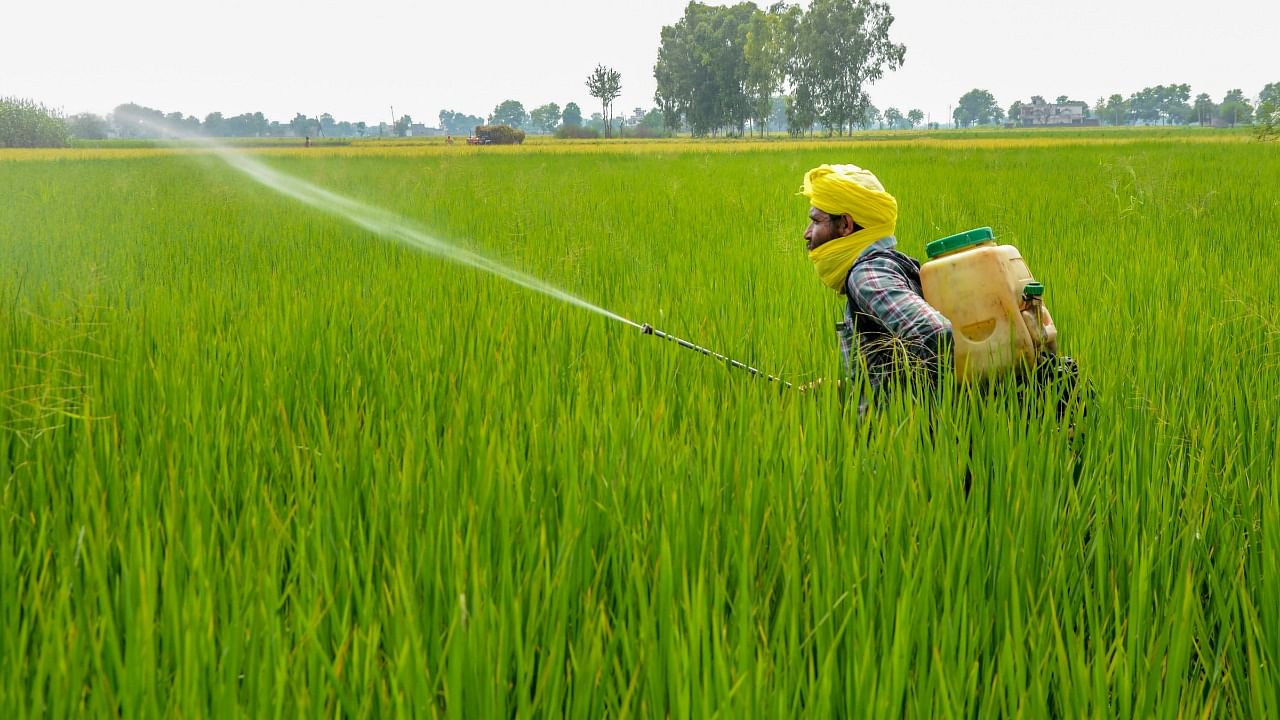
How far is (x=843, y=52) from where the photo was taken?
68.1 m

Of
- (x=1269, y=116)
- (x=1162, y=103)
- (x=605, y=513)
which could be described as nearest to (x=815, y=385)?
(x=605, y=513)

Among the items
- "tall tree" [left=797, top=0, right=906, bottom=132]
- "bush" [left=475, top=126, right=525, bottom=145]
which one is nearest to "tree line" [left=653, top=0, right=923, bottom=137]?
"tall tree" [left=797, top=0, right=906, bottom=132]

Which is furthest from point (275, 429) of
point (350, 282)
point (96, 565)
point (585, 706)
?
point (350, 282)

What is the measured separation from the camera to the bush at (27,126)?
56719mm

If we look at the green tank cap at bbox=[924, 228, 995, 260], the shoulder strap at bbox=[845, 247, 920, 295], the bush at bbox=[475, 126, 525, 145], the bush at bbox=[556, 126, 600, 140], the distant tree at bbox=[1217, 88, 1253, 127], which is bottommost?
the shoulder strap at bbox=[845, 247, 920, 295]

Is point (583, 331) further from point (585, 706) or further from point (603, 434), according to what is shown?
point (585, 706)

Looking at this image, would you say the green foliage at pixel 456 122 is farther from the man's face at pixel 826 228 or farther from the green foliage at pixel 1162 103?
the man's face at pixel 826 228

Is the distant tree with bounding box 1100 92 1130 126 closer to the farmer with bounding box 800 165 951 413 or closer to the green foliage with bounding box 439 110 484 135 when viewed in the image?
the green foliage with bounding box 439 110 484 135

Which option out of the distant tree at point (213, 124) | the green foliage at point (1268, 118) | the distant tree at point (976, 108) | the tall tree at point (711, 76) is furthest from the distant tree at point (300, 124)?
the green foliage at point (1268, 118)

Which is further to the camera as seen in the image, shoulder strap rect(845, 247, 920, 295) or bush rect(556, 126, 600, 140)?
bush rect(556, 126, 600, 140)

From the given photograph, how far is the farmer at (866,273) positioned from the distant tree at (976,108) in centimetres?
15146

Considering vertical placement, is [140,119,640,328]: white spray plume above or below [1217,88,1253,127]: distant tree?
below

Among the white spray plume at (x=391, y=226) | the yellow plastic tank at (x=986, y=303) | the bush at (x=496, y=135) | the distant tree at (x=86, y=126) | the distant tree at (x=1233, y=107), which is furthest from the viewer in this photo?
the distant tree at (x=1233, y=107)

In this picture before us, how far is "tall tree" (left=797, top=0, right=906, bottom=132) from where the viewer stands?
2662 inches
